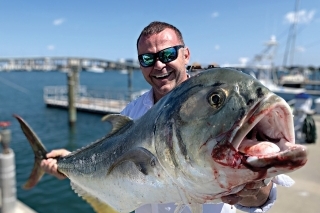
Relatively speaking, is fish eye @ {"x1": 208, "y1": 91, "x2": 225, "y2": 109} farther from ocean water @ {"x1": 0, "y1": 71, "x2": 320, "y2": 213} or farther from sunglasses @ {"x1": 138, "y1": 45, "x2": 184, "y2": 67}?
ocean water @ {"x1": 0, "y1": 71, "x2": 320, "y2": 213}

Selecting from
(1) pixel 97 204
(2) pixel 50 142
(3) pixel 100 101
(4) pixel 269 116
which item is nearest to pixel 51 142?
(2) pixel 50 142

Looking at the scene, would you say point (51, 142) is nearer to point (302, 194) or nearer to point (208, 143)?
point (302, 194)

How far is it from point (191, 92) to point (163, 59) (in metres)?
1.02

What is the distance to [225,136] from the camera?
132 centimetres

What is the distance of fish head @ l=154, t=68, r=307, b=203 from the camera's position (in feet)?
4.21

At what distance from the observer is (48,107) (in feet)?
98.6

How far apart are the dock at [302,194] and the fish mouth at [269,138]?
3.78 m

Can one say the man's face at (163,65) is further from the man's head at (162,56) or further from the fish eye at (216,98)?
the fish eye at (216,98)

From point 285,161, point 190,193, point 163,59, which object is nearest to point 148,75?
point 163,59

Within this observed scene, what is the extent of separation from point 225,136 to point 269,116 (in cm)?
23

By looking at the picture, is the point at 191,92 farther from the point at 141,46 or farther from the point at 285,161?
the point at 141,46

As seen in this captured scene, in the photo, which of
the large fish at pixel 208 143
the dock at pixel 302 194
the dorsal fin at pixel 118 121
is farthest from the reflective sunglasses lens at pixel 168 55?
the dock at pixel 302 194

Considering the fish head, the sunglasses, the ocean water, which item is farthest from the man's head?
the ocean water

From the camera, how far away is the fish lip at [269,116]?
128 centimetres
